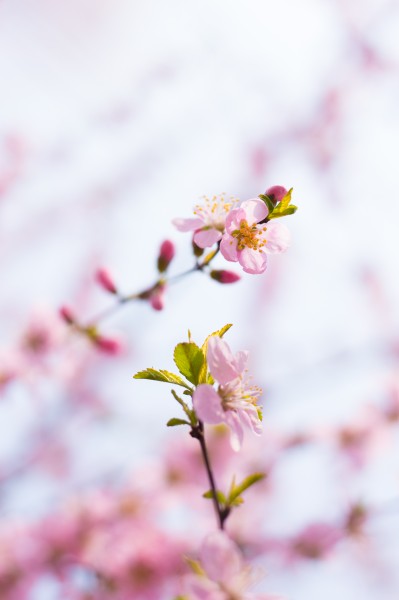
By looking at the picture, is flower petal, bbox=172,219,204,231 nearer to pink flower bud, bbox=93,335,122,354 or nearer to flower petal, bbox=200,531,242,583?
flower petal, bbox=200,531,242,583

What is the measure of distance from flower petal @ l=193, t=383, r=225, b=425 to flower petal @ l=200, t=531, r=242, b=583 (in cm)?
18

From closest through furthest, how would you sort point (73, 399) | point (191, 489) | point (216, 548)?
point (216, 548)
point (191, 489)
point (73, 399)

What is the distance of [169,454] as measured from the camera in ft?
13.0

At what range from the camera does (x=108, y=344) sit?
6.72 ft

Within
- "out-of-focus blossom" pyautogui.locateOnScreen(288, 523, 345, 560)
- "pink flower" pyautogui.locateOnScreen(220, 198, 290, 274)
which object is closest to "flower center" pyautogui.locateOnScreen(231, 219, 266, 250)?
"pink flower" pyautogui.locateOnScreen(220, 198, 290, 274)

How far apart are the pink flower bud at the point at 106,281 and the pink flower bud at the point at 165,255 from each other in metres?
0.25

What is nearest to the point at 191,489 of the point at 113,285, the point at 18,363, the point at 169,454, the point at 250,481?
the point at 169,454

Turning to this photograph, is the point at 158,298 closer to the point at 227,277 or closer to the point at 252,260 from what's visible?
the point at 227,277

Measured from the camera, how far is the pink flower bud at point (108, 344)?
205 cm

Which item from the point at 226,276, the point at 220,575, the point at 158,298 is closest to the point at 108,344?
the point at 158,298

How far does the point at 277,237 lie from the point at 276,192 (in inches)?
6.1

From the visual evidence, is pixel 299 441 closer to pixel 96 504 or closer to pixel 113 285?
pixel 96 504

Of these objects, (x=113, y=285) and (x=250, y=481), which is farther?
(x=113, y=285)

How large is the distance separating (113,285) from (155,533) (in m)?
1.74
